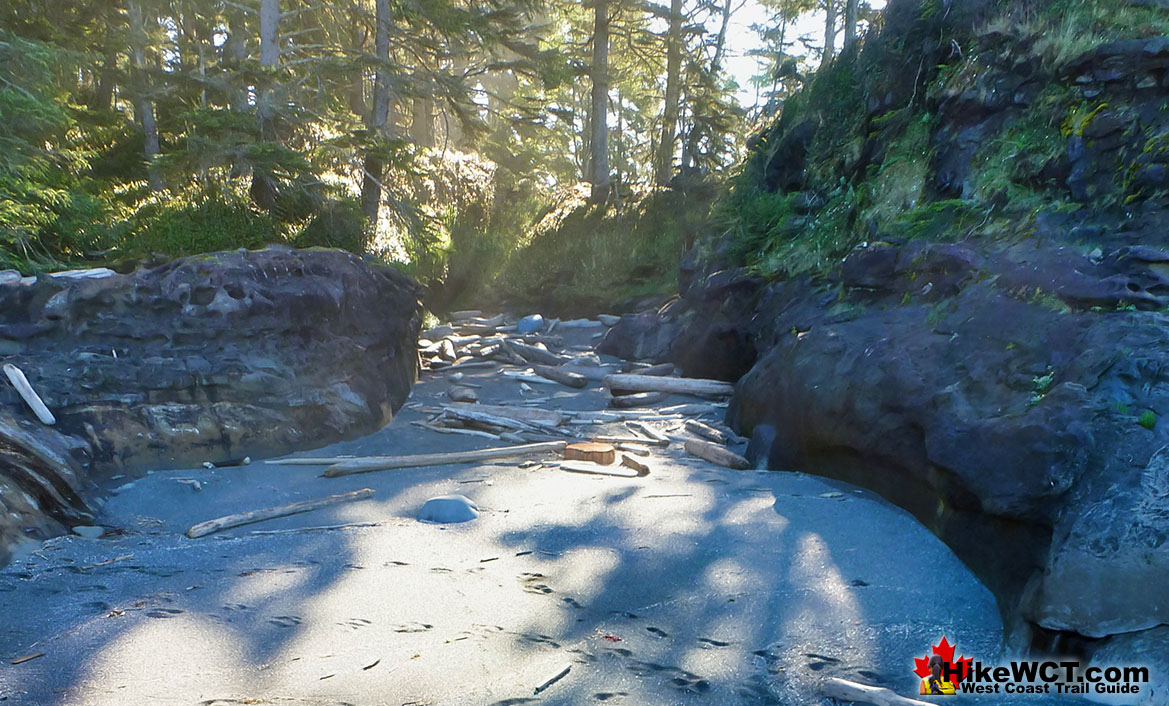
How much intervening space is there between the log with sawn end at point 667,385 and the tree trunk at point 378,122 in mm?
5629

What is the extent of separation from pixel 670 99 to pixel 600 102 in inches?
89.4

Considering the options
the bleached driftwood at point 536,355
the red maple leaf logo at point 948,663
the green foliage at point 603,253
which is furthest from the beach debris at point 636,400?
the green foliage at point 603,253

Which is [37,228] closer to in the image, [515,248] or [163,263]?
[163,263]

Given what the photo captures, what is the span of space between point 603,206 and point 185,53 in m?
12.1

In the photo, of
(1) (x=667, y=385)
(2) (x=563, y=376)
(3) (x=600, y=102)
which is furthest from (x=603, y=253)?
(1) (x=667, y=385)

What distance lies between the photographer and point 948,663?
3480 millimetres

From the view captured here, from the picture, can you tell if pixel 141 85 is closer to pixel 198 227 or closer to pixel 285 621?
pixel 198 227

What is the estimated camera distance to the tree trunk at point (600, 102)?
21888 mm

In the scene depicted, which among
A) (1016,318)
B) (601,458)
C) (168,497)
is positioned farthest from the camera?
(601,458)

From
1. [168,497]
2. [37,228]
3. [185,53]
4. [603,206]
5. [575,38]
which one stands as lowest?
[168,497]

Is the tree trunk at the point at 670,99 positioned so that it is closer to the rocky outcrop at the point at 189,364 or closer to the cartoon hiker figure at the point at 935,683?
the rocky outcrop at the point at 189,364

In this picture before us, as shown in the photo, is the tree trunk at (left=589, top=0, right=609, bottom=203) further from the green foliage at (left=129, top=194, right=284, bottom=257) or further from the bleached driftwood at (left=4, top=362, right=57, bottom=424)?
the bleached driftwood at (left=4, top=362, right=57, bottom=424)

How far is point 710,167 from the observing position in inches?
896

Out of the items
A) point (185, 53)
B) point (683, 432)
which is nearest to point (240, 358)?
point (683, 432)
